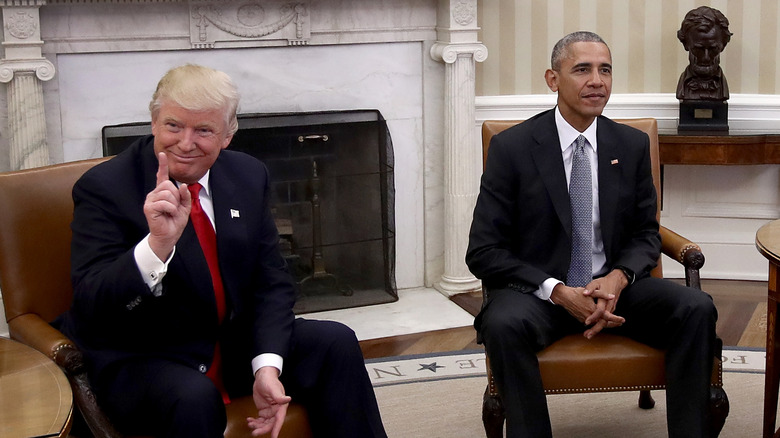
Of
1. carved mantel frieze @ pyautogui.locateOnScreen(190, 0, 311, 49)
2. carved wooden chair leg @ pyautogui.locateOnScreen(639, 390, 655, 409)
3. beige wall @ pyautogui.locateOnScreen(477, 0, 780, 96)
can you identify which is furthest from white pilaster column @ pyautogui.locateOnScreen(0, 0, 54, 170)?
carved wooden chair leg @ pyautogui.locateOnScreen(639, 390, 655, 409)

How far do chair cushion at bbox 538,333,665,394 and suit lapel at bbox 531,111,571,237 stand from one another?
38 cm

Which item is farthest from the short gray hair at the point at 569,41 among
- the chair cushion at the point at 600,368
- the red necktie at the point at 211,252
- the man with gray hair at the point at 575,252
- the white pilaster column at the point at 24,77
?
the white pilaster column at the point at 24,77

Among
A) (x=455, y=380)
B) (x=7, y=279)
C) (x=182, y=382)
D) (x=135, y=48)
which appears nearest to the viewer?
(x=182, y=382)

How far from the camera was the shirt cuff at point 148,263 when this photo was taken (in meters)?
2.10

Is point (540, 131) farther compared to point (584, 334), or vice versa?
point (540, 131)

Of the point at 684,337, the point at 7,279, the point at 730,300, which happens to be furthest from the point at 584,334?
the point at 730,300

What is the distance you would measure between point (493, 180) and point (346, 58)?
1.98 meters

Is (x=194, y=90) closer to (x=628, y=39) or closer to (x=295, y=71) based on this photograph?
(x=295, y=71)

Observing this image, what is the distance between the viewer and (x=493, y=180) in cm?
304

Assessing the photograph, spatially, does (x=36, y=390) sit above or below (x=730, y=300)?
above

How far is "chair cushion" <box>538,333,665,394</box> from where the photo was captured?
2.75 metres

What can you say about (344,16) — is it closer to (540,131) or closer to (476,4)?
(476,4)

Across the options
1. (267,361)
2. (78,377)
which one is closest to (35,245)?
(78,377)

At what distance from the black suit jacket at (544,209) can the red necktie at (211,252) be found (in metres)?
0.91
